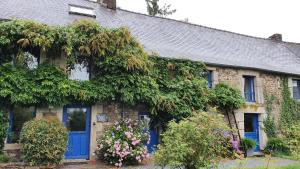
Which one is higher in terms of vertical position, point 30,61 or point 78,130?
point 30,61

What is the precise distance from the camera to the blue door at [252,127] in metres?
13.7

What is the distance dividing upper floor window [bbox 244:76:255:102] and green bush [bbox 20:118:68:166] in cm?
944

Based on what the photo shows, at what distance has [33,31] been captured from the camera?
30.4 feet

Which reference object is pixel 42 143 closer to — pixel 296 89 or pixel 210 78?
pixel 210 78

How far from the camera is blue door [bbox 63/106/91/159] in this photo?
391 inches

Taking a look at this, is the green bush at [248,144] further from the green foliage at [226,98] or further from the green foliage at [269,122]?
the green foliage at [269,122]

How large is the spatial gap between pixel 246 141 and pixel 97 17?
362 inches

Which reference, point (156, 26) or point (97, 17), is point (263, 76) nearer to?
point (156, 26)

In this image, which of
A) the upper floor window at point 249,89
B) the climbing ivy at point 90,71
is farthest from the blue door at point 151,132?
the upper floor window at point 249,89

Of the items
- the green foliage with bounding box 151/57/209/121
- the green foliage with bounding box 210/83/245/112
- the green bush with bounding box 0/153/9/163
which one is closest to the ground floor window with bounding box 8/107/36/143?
the green bush with bounding box 0/153/9/163

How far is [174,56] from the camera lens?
12.2 metres

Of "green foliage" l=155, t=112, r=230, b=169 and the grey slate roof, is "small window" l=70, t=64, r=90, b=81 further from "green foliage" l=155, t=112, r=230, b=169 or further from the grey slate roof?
"green foliage" l=155, t=112, r=230, b=169

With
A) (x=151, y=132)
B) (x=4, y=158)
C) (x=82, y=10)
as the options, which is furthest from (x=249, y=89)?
(x=4, y=158)

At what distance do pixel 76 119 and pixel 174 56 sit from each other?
195 inches
